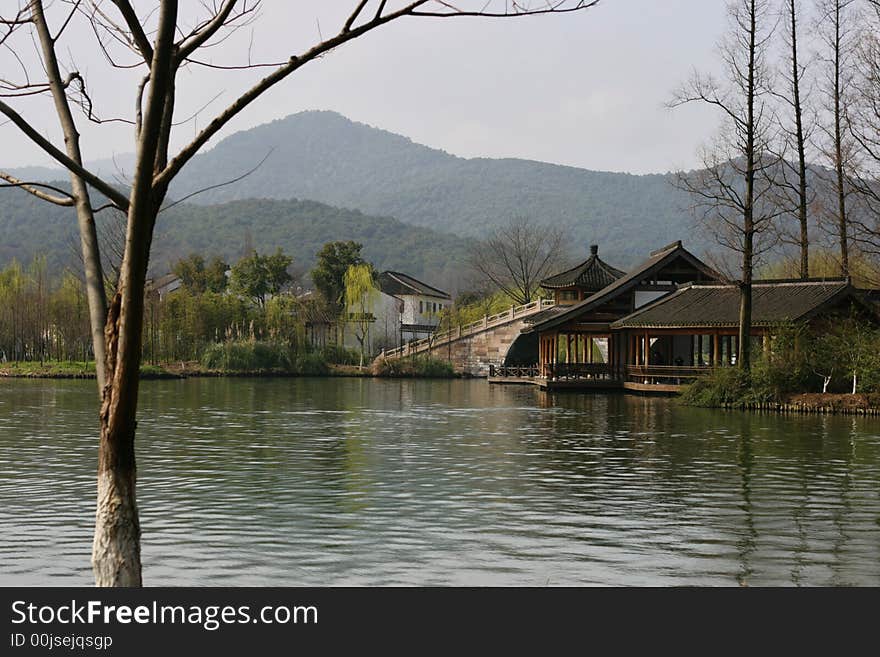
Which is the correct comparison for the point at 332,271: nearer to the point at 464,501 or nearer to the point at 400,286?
the point at 400,286

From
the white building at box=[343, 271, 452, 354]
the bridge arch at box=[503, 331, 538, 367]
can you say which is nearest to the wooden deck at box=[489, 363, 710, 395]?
the bridge arch at box=[503, 331, 538, 367]

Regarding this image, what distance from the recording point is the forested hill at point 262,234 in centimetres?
10850

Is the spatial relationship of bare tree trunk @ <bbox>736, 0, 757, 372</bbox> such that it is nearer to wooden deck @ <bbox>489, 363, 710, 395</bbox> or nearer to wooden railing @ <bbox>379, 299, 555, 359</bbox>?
wooden deck @ <bbox>489, 363, 710, 395</bbox>

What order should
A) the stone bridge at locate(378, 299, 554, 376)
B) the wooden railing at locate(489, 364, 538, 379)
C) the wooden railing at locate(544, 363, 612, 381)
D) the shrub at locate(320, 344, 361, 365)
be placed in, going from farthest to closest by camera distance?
the shrub at locate(320, 344, 361, 365), the stone bridge at locate(378, 299, 554, 376), the wooden railing at locate(489, 364, 538, 379), the wooden railing at locate(544, 363, 612, 381)

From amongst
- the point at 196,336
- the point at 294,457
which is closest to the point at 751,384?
the point at 294,457

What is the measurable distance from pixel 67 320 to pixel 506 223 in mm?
105260

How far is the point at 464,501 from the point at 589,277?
34712mm

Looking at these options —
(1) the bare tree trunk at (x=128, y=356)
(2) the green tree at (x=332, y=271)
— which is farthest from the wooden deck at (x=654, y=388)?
(2) the green tree at (x=332, y=271)

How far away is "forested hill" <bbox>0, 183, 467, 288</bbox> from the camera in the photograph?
356 feet

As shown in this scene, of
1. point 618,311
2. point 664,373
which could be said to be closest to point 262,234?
point 618,311

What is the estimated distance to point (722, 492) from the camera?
11.5m

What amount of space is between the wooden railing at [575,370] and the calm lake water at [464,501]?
52.4ft

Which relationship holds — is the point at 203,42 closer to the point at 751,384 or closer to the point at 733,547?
the point at 733,547

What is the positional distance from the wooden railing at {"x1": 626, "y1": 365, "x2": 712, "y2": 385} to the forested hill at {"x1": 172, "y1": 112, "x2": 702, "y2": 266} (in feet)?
291
